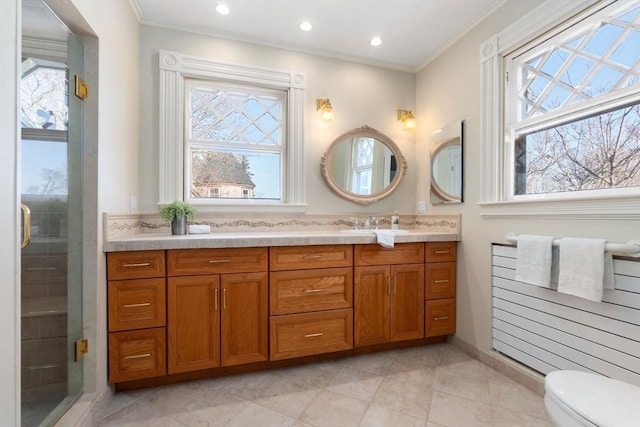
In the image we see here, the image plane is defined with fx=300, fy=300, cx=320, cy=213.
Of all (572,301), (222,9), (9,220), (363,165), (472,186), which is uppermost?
(222,9)

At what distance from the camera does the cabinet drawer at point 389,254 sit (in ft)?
7.27

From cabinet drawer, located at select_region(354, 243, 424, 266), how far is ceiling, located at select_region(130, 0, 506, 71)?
1743 mm

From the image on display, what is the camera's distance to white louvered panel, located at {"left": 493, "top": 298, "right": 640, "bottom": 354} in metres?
1.42

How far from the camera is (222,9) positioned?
85.6 inches

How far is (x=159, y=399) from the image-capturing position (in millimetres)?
1766

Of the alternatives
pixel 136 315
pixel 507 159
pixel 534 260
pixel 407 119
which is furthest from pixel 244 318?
pixel 407 119

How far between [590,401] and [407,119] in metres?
2.50

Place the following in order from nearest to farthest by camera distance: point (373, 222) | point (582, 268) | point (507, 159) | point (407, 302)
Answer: point (582, 268) → point (507, 159) → point (407, 302) → point (373, 222)

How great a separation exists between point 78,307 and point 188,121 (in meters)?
1.60

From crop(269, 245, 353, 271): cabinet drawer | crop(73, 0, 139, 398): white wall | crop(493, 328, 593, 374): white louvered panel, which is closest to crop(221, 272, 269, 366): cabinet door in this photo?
crop(269, 245, 353, 271): cabinet drawer

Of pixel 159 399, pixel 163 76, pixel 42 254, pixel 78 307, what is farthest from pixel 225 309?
pixel 163 76

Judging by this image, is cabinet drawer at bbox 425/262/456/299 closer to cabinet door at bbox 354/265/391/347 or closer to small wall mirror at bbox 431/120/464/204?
cabinet door at bbox 354/265/391/347

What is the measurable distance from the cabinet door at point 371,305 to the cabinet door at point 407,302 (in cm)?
6

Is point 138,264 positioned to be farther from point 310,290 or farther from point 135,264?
point 310,290
